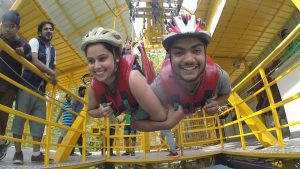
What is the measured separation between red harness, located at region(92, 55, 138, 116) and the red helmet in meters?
0.43

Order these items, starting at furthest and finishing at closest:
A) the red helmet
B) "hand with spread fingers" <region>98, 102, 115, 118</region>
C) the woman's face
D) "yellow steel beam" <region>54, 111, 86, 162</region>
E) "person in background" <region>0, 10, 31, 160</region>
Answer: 1. "yellow steel beam" <region>54, 111, 86, 162</region>
2. "person in background" <region>0, 10, 31, 160</region>
3. "hand with spread fingers" <region>98, 102, 115, 118</region>
4. the woman's face
5. the red helmet

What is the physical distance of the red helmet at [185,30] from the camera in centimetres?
179

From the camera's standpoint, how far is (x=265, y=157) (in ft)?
12.0

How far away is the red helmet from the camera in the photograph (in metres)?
1.79

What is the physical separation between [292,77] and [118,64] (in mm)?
5440

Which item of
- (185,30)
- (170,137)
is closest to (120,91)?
(185,30)

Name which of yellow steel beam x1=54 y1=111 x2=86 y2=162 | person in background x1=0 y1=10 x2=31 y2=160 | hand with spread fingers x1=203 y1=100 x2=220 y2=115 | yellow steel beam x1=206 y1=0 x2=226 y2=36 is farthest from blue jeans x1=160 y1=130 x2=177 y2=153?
yellow steel beam x1=206 y1=0 x2=226 y2=36

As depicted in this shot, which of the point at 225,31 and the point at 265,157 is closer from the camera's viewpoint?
the point at 265,157

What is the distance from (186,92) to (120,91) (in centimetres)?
51

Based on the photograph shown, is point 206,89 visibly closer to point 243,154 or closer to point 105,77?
point 105,77

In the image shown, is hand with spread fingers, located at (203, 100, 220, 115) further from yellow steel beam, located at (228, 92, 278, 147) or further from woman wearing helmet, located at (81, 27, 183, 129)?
yellow steel beam, located at (228, 92, 278, 147)

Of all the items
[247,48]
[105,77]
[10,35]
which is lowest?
[105,77]

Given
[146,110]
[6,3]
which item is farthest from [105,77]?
[6,3]

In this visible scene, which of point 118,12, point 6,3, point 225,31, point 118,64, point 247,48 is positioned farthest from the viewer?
point 118,12
